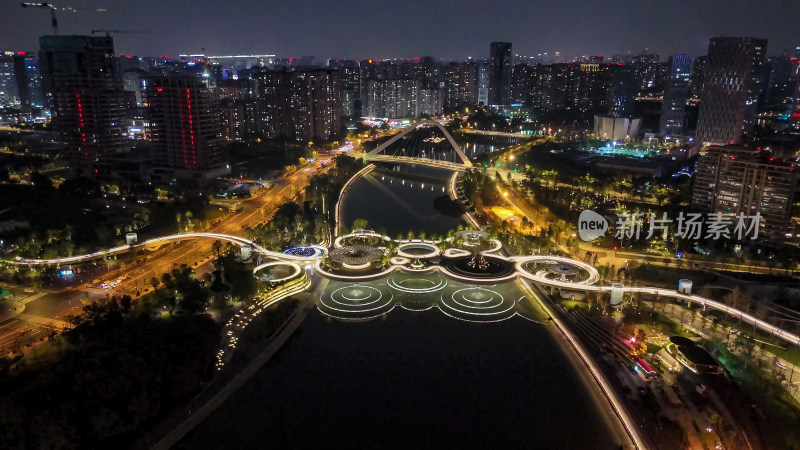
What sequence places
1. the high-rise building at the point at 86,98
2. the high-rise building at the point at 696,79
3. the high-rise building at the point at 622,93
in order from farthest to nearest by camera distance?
the high-rise building at the point at 696,79, the high-rise building at the point at 622,93, the high-rise building at the point at 86,98

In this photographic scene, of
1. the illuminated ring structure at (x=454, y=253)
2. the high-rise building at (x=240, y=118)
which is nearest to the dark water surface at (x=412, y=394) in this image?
the illuminated ring structure at (x=454, y=253)

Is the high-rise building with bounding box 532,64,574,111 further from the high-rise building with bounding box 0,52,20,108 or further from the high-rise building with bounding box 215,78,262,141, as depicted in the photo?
the high-rise building with bounding box 0,52,20,108

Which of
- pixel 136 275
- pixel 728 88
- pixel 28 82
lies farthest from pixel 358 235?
pixel 28 82

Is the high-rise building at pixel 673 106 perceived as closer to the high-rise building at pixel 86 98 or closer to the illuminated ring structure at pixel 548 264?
the illuminated ring structure at pixel 548 264

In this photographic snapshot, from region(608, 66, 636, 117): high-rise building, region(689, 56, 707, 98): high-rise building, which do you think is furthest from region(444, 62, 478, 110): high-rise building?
region(689, 56, 707, 98): high-rise building

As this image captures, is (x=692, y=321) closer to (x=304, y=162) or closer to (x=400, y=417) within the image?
(x=400, y=417)

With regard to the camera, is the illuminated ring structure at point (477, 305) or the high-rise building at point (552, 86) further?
the high-rise building at point (552, 86)

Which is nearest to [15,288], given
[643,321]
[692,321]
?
[643,321]
